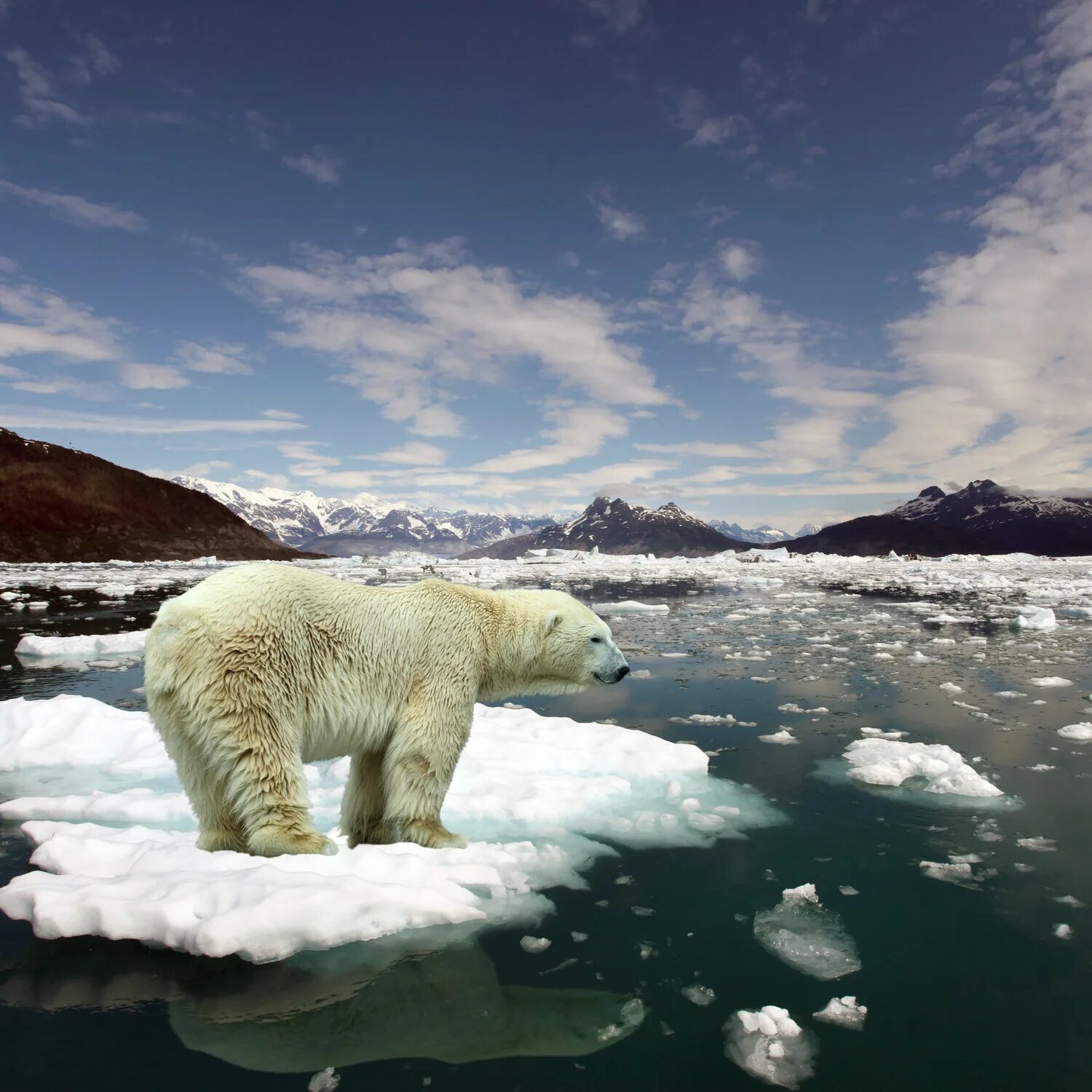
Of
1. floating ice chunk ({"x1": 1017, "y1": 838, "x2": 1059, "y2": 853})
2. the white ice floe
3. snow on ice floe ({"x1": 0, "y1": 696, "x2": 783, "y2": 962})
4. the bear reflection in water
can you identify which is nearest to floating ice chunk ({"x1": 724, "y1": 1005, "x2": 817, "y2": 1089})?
the bear reflection in water

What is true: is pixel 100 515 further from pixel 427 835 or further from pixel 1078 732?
pixel 1078 732

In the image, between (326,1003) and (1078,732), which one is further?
(1078,732)

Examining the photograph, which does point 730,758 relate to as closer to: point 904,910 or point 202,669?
point 904,910

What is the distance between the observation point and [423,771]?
3973mm

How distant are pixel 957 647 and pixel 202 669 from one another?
15684 mm

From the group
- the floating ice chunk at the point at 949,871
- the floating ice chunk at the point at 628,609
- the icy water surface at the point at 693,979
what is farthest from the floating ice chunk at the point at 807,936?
the floating ice chunk at the point at 628,609

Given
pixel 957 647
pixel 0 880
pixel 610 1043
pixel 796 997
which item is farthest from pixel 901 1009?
pixel 957 647

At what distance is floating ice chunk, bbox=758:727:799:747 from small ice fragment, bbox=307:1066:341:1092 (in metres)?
6.11

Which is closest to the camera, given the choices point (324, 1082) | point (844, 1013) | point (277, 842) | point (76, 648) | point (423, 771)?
point (324, 1082)

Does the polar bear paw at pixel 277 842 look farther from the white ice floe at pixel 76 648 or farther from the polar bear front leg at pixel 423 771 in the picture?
the white ice floe at pixel 76 648

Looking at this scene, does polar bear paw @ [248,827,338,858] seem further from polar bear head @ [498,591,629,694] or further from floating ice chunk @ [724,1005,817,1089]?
floating ice chunk @ [724,1005,817,1089]

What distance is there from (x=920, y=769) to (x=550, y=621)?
4.23m

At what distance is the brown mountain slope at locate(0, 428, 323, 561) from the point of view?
87000mm

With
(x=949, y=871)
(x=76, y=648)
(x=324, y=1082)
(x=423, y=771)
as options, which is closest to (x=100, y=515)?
(x=76, y=648)
